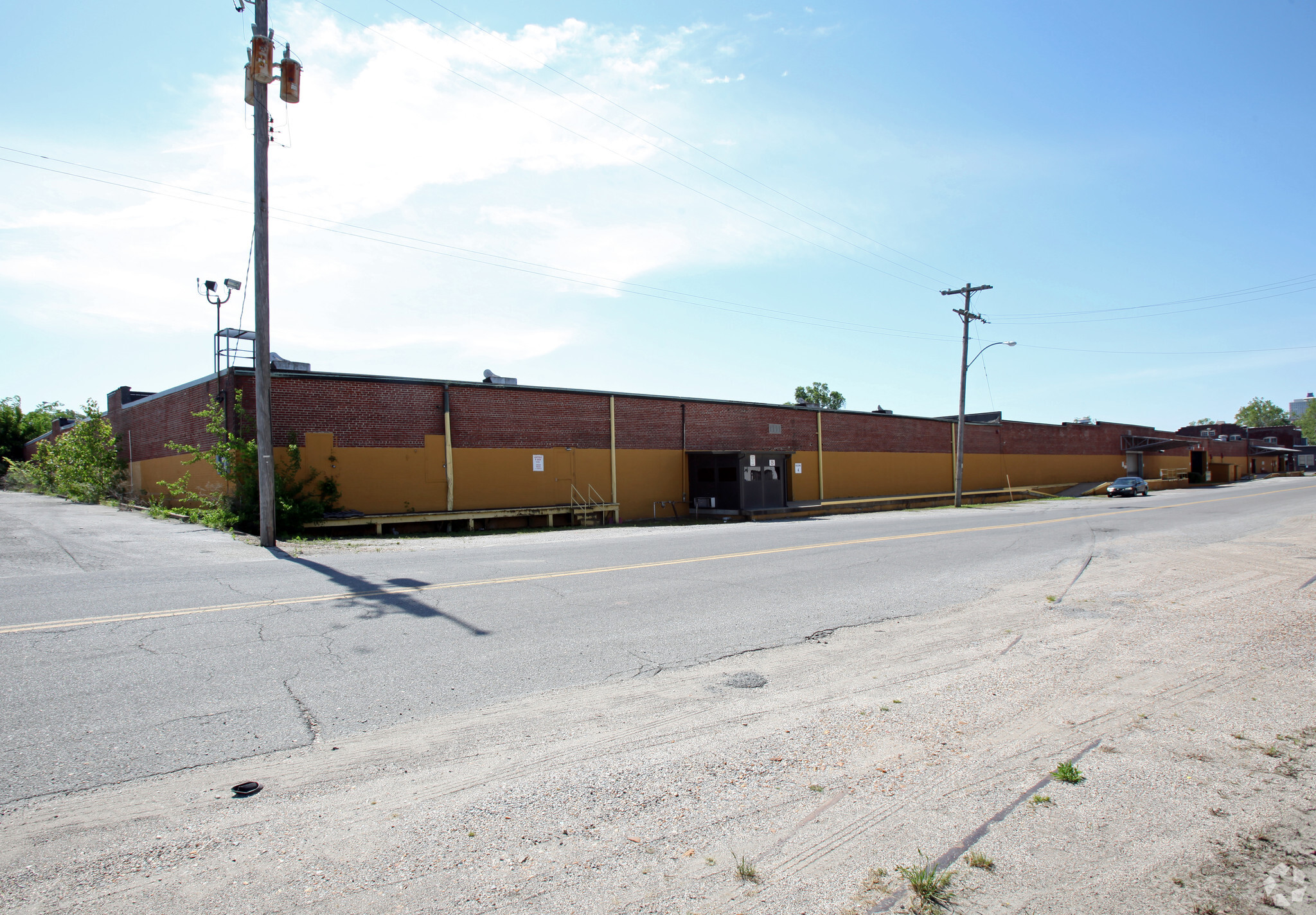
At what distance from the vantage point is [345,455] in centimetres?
2114

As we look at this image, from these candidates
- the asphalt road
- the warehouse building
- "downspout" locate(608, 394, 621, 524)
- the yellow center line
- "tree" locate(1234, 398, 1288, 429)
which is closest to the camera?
the asphalt road

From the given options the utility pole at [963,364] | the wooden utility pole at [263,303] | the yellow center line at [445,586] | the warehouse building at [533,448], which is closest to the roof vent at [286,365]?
the warehouse building at [533,448]

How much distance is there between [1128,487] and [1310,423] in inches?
6747

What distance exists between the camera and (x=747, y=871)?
3.07m

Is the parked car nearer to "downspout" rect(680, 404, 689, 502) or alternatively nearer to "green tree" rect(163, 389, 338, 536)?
"downspout" rect(680, 404, 689, 502)

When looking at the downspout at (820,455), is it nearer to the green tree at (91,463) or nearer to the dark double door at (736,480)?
the dark double door at (736,480)

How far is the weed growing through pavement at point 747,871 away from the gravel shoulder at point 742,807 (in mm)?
30

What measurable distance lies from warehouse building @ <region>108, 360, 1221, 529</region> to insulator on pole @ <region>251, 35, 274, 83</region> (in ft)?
26.4

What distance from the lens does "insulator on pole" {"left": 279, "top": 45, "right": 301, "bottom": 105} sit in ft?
43.9

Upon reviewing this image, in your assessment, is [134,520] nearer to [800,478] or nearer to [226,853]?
[226,853]

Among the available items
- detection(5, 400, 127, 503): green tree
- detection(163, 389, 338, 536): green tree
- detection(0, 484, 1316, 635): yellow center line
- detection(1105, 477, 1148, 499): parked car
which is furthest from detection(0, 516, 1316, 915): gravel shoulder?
detection(1105, 477, 1148, 499): parked car

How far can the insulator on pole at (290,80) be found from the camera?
13.4 metres

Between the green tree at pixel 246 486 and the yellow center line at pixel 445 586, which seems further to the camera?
the green tree at pixel 246 486

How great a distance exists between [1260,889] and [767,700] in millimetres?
2878
